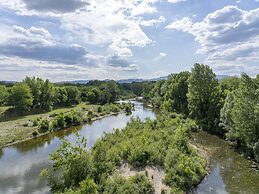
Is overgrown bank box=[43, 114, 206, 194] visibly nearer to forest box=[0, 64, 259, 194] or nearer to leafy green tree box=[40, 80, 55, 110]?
forest box=[0, 64, 259, 194]

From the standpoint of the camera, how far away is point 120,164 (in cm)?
3266

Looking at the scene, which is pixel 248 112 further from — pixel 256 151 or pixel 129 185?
pixel 129 185

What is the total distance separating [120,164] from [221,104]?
97.7 feet

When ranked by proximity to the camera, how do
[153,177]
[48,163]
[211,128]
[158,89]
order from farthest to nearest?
[158,89] < [211,128] < [48,163] < [153,177]

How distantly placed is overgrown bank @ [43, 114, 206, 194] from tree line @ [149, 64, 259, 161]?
7.25 meters

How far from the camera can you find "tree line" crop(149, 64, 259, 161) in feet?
118

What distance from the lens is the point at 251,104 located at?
35.8 m

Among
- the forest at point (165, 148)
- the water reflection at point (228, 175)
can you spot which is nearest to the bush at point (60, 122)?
the forest at point (165, 148)

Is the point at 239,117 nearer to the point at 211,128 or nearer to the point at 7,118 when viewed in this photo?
the point at 211,128

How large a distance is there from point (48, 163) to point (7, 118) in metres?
41.8

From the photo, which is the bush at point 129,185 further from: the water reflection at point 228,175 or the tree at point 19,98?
the tree at point 19,98

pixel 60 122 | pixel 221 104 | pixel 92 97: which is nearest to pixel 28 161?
pixel 60 122

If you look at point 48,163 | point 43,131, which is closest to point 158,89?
point 43,131

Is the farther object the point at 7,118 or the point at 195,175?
the point at 7,118
